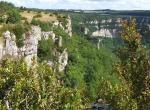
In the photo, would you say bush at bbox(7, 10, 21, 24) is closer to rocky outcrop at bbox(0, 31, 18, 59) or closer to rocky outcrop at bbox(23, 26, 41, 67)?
rocky outcrop at bbox(23, 26, 41, 67)

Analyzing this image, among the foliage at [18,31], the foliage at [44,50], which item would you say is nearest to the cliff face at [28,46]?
the foliage at [18,31]

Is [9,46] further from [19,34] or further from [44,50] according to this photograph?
[44,50]

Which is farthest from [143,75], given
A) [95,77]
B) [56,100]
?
[95,77]

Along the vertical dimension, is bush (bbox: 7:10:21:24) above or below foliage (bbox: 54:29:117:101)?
above

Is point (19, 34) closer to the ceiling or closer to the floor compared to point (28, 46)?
closer to the ceiling

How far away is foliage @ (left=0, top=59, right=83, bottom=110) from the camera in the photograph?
92.2ft

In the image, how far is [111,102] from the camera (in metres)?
30.1

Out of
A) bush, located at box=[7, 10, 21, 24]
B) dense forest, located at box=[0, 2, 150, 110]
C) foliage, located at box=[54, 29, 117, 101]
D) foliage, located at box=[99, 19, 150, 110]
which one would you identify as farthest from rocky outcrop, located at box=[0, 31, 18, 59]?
foliage, located at box=[99, 19, 150, 110]

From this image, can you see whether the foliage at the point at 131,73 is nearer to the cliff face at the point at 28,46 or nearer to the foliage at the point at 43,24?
the cliff face at the point at 28,46

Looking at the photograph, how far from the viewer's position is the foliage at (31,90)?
92.2 ft

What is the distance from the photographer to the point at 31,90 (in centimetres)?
2858

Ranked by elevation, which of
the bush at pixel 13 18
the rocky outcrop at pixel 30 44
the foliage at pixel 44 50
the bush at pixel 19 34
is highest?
the bush at pixel 13 18

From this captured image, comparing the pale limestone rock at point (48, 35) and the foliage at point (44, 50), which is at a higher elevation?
the pale limestone rock at point (48, 35)

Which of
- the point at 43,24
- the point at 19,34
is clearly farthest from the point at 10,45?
the point at 43,24
